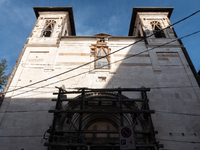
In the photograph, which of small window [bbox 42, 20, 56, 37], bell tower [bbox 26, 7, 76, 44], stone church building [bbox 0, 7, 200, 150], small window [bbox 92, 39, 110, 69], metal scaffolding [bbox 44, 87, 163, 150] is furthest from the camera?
small window [bbox 42, 20, 56, 37]

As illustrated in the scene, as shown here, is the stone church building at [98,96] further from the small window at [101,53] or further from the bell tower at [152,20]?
the bell tower at [152,20]

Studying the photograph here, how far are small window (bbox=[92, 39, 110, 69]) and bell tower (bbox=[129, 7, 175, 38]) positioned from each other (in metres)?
4.78

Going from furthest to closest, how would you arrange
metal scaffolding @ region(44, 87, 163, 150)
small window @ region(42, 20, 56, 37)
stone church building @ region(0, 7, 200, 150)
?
small window @ region(42, 20, 56, 37) → metal scaffolding @ region(44, 87, 163, 150) → stone church building @ region(0, 7, 200, 150)

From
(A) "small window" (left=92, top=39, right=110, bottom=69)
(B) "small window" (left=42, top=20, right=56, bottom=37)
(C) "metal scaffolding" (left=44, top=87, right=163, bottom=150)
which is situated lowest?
(C) "metal scaffolding" (left=44, top=87, right=163, bottom=150)

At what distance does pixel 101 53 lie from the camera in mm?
12805

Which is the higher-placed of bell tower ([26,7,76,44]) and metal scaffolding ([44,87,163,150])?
bell tower ([26,7,76,44])

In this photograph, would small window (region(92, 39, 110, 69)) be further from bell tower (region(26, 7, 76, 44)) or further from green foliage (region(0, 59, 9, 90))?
green foliage (region(0, 59, 9, 90))

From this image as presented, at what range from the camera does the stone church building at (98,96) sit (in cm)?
752

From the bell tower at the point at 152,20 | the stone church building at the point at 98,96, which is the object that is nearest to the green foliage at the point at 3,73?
the stone church building at the point at 98,96

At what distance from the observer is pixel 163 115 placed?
354 inches

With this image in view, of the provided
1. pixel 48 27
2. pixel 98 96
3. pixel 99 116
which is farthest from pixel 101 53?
pixel 48 27

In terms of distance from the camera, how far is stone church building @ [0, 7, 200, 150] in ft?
24.7

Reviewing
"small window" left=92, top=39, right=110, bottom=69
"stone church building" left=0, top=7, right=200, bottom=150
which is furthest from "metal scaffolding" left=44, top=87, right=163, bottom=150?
"small window" left=92, top=39, right=110, bottom=69

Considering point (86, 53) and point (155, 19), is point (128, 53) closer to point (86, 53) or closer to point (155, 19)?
point (86, 53)
